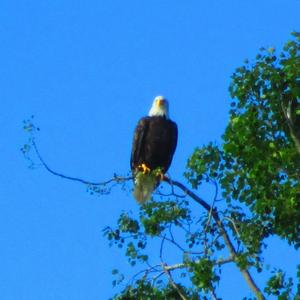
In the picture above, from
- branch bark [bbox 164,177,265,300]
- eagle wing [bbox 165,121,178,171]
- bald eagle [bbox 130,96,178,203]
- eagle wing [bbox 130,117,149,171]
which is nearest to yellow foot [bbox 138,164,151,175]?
bald eagle [bbox 130,96,178,203]

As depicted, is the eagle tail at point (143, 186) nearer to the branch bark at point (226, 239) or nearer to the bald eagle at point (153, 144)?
the bald eagle at point (153, 144)

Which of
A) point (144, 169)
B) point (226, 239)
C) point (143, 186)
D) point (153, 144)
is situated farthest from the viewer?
point (153, 144)

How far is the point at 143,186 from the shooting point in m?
16.3

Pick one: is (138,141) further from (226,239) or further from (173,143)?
(226,239)

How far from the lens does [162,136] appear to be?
671 inches

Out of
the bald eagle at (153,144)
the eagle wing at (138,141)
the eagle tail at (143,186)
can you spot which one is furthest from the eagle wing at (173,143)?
the eagle tail at (143,186)

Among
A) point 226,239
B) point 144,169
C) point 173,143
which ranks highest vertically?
point 173,143

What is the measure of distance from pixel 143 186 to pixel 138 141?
87 centimetres

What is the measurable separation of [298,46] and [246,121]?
0.85 m

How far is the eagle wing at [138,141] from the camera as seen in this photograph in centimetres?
1702

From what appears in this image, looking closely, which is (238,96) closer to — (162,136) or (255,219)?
(255,219)

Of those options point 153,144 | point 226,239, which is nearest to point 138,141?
point 153,144

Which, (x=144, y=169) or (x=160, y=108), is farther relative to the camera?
(x=160, y=108)

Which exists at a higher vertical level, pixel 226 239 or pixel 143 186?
pixel 143 186
